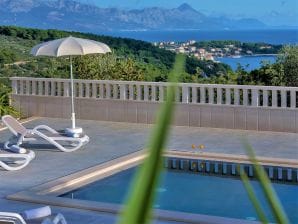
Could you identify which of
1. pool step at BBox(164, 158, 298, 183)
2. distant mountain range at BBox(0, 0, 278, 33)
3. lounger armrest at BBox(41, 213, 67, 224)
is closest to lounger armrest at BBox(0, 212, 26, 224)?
lounger armrest at BBox(41, 213, 67, 224)

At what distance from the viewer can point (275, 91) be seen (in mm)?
11422

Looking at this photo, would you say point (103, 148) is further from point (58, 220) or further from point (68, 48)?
point (58, 220)

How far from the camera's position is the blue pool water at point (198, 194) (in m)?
7.06

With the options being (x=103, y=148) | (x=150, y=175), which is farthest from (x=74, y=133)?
(x=150, y=175)

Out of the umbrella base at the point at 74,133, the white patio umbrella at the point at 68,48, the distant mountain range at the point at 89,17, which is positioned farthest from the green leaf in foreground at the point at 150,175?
the distant mountain range at the point at 89,17

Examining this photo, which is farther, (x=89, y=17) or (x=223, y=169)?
(x=89, y=17)

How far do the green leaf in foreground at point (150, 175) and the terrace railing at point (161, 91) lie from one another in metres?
10.5

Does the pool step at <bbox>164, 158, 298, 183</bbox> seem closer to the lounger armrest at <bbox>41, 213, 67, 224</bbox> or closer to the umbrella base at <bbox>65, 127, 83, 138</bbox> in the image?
the umbrella base at <bbox>65, 127, 83, 138</bbox>

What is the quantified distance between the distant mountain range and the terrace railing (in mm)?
18795

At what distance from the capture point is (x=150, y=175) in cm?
50

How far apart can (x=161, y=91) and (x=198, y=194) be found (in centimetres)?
481

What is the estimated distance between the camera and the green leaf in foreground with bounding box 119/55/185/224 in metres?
0.49

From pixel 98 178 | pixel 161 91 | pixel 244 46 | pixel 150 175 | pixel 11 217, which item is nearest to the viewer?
pixel 150 175

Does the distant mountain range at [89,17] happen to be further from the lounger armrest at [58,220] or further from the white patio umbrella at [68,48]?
the lounger armrest at [58,220]
